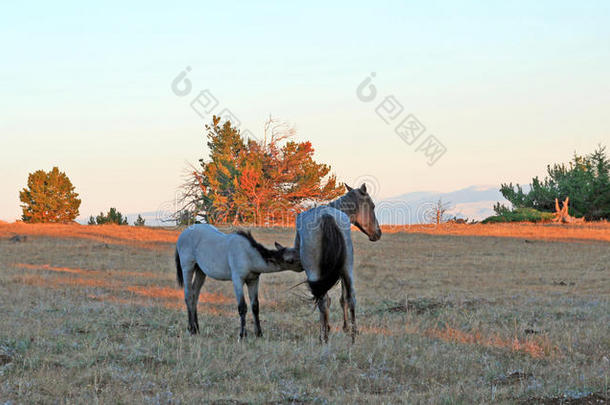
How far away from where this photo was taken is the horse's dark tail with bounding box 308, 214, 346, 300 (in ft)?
29.9

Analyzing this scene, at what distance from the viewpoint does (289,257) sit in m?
9.34

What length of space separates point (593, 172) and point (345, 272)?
4480 cm

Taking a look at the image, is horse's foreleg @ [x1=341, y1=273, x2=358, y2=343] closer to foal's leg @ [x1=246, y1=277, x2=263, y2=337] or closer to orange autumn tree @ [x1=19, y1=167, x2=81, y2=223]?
foal's leg @ [x1=246, y1=277, x2=263, y2=337]

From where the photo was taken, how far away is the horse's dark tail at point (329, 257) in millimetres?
9109

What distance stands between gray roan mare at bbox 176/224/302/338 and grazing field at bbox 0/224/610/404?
0.62 m

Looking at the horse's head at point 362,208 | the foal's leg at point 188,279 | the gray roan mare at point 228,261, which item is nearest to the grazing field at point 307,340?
the foal's leg at point 188,279

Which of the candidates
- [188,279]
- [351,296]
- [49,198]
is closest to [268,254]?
[351,296]

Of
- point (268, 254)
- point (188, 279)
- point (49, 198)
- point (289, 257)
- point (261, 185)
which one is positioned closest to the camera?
point (289, 257)

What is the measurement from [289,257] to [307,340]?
4.03 ft

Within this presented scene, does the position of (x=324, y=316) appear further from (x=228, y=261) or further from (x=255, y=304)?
(x=228, y=261)

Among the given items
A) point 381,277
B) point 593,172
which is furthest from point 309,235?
point 593,172

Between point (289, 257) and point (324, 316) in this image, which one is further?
point (324, 316)

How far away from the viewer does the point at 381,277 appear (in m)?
19.5

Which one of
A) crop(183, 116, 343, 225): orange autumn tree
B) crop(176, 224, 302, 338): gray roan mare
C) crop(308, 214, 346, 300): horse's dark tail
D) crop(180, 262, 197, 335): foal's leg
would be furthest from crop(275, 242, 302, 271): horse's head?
crop(183, 116, 343, 225): orange autumn tree
